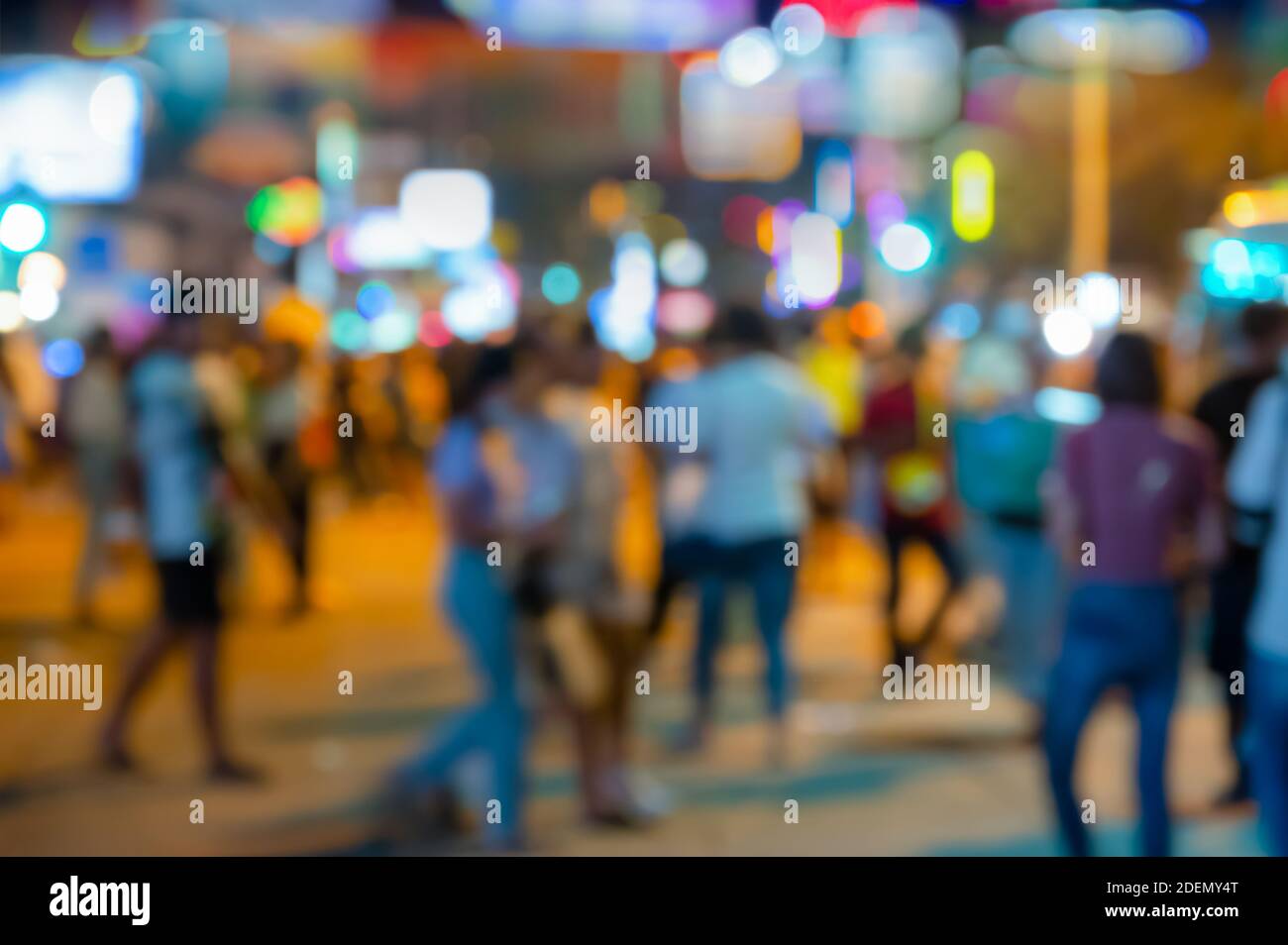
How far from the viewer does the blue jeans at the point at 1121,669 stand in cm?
511

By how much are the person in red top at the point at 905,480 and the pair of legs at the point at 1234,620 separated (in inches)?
72.3

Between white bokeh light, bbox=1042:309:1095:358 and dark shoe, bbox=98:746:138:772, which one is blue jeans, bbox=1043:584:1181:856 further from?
dark shoe, bbox=98:746:138:772

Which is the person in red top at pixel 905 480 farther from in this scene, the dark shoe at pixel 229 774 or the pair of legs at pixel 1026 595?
the dark shoe at pixel 229 774

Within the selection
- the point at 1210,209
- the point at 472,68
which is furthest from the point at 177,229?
the point at 1210,209

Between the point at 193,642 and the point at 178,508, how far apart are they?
1.78 ft

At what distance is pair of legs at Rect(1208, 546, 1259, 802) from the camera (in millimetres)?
6094

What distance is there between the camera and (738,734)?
25.3 feet

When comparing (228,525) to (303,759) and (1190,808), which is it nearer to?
(303,759)

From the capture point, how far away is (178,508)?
6.57 meters

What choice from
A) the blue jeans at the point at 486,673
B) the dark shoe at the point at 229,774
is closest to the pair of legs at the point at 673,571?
the blue jeans at the point at 486,673

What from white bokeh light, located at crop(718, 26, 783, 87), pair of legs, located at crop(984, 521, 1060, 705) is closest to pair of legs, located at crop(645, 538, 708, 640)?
pair of legs, located at crop(984, 521, 1060, 705)

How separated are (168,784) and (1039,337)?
179 inches

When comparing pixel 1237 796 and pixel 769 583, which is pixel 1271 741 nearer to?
pixel 1237 796

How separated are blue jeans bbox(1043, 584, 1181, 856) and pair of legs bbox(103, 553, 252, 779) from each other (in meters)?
3.23
